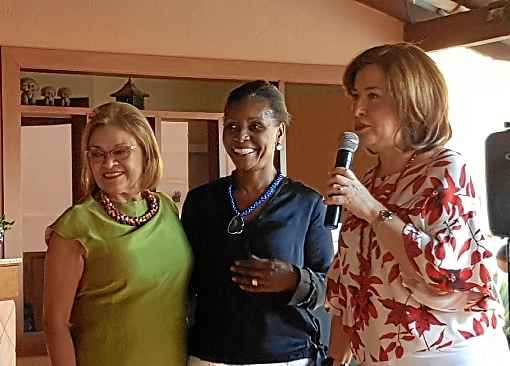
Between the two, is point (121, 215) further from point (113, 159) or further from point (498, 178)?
point (498, 178)

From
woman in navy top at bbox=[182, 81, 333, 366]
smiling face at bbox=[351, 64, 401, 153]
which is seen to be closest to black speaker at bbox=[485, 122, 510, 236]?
woman in navy top at bbox=[182, 81, 333, 366]

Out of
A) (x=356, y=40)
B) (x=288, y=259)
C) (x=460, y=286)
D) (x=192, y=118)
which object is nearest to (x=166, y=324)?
(x=288, y=259)

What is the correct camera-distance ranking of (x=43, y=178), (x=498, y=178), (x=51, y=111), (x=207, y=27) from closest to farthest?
(x=498, y=178)
(x=207, y=27)
(x=51, y=111)
(x=43, y=178)

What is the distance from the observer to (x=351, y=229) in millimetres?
1604

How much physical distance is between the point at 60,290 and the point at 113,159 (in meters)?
0.31

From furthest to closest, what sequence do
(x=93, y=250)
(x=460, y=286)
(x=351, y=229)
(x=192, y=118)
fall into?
(x=192, y=118) → (x=93, y=250) → (x=351, y=229) → (x=460, y=286)

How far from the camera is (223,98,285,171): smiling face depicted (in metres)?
1.93

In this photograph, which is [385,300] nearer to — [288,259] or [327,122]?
[288,259]

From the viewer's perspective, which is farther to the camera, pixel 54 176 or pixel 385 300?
pixel 54 176

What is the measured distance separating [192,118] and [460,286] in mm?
5547

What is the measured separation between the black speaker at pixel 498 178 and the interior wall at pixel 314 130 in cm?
231

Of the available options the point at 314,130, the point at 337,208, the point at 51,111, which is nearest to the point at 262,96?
the point at 337,208

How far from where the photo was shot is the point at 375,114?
1.52m

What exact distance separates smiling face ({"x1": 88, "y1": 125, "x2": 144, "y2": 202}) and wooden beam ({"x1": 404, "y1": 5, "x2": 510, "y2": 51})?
281 cm
